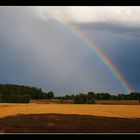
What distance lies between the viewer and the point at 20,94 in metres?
20.7

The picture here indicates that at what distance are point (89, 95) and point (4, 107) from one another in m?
5.83

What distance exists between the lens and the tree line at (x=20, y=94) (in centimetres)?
1956

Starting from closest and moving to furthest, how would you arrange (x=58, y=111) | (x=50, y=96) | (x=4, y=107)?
(x=58, y=111) < (x=4, y=107) < (x=50, y=96)

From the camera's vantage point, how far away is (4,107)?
1750 centimetres

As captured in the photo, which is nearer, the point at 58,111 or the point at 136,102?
→ the point at 58,111

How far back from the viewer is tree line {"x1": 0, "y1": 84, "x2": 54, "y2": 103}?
64.2ft
